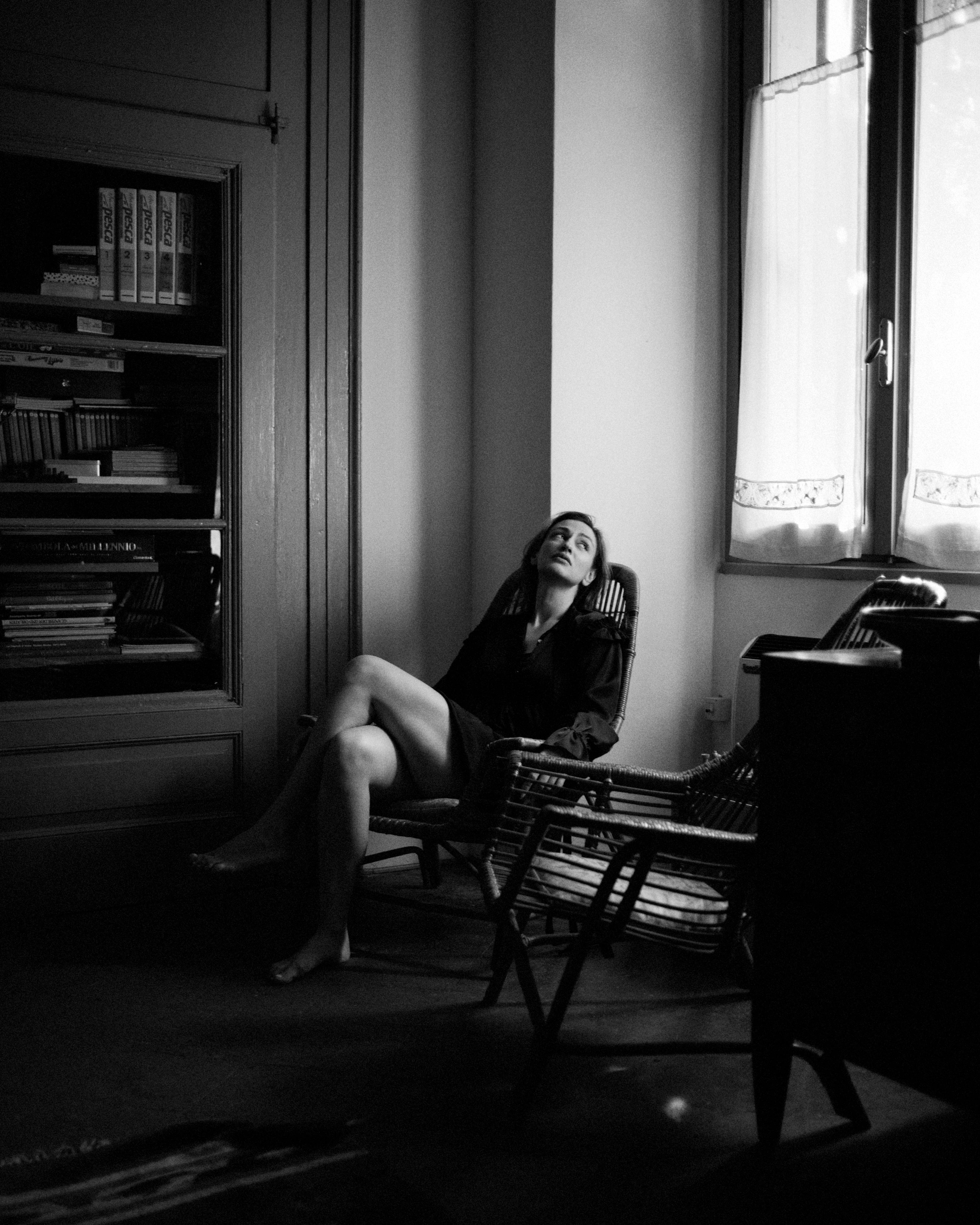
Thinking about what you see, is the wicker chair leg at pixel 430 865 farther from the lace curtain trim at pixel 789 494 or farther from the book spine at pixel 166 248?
the book spine at pixel 166 248

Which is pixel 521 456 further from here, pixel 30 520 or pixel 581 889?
pixel 581 889

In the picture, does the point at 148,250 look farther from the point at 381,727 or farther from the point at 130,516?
the point at 381,727

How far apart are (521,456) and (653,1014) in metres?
1.69

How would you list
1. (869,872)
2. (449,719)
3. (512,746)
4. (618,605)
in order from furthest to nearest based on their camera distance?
(618,605) < (449,719) < (512,746) < (869,872)

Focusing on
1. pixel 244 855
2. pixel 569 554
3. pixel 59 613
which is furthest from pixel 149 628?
pixel 569 554

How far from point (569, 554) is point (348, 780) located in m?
0.84

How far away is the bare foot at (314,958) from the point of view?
9.11 ft

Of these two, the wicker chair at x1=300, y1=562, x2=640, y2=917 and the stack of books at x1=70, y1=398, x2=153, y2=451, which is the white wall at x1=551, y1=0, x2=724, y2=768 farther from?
the stack of books at x1=70, y1=398, x2=153, y2=451

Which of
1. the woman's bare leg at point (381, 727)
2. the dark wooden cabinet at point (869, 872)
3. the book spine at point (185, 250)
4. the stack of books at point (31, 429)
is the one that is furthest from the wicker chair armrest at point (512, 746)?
the book spine at point (185, 250)

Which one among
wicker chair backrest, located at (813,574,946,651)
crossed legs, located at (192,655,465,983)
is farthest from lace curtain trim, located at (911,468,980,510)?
crossed legs, located at (192,655,465,983)

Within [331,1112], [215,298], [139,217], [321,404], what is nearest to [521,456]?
[321,404]

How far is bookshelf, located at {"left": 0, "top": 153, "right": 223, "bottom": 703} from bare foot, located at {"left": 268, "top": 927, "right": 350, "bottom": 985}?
0.93 meters

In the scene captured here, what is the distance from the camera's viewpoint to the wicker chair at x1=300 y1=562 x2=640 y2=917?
110 inches

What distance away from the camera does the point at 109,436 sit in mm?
3414
